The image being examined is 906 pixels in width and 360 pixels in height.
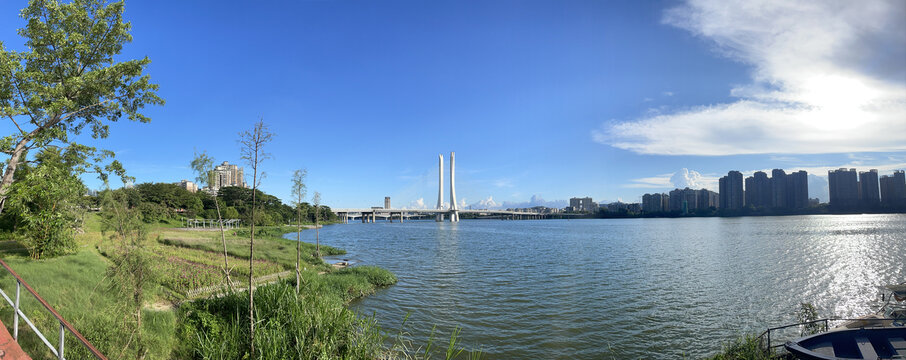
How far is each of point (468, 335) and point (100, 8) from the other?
1653 cm

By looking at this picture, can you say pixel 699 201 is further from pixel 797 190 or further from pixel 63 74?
pixel 63 74

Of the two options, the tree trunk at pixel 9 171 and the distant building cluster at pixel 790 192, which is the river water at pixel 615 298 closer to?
the tree trunk at pixel 9 171

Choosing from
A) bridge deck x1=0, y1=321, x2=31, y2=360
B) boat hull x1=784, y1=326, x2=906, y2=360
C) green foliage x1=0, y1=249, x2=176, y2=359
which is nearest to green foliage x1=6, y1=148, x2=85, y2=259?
green foliage x1=0, y1=249, x2=176, y2=359

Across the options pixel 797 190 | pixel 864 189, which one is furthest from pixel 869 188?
pixel 797 190

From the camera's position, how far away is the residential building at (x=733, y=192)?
6855 inches

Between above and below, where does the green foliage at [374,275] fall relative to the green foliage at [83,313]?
below

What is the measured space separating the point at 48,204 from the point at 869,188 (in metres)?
211

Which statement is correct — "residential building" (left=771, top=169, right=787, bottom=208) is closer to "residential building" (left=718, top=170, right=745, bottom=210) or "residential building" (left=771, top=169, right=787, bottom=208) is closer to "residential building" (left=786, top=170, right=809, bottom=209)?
"residential building" (left=786, top=170, right=809, bottom=209)

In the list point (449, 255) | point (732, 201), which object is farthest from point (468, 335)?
point (732, 201)

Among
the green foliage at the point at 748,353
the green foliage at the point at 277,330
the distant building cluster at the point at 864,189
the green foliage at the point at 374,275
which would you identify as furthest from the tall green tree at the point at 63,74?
the distant building cluster at the point at 864,189

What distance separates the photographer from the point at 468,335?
14562 millimetres

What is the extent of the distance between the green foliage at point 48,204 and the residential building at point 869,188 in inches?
7990

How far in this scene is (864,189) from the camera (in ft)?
477

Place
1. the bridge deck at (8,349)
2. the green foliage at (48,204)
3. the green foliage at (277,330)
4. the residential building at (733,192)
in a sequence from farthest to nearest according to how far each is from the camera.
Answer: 1. the residential building at (733,192)
2. the green foliage at (48,204)
3. the green foliage at (277,330)
4. the bridge deck at (8,349)
